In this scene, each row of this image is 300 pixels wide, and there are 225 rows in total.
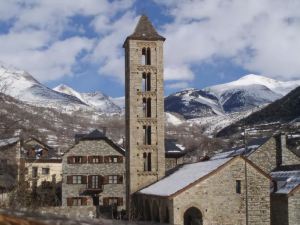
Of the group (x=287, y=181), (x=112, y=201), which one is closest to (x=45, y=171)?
(x=112, y=201)

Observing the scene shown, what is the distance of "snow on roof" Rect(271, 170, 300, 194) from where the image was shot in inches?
1419

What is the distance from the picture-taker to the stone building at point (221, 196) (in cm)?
3341

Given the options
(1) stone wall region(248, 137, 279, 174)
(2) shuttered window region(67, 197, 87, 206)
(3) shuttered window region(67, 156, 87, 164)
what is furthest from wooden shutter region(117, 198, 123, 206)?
(1) stone wall region(248, 137, 279, 174)

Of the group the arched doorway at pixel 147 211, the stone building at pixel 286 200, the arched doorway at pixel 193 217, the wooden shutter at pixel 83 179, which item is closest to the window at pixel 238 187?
the arched doorway at pixel 193 217

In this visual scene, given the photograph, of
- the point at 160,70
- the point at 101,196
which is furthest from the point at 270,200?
the point at 101,196

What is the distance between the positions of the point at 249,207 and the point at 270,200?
3973 millimetres

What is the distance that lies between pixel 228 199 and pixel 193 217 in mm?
3224

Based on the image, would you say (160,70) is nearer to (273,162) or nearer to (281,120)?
(273,162)

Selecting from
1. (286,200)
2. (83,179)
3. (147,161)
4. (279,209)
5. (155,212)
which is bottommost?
(155,212)

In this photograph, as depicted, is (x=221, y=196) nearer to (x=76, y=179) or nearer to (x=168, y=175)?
(x=168, y=175)

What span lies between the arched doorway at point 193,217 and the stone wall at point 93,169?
66.3ft

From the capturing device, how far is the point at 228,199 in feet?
114

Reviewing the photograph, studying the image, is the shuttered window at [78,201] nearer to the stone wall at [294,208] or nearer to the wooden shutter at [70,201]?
the wooden shutter at [70,201]

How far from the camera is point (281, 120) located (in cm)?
16100
